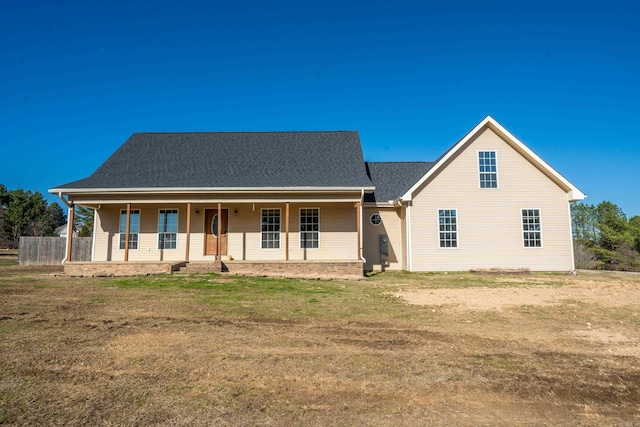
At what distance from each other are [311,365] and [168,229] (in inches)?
540

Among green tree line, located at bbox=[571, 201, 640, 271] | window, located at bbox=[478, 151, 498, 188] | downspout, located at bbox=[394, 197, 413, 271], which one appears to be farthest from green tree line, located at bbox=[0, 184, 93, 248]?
green tree line, located at bbox=[571, 201, 640, 271]

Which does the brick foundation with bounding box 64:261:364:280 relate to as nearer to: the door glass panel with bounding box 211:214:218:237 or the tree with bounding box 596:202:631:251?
the door glass panel with bounding box 211:214:218:237

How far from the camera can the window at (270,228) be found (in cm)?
1603

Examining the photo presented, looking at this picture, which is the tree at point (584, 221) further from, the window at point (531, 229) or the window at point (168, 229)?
the window at point (168, 229)

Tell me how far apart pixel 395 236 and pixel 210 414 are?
46.9 feet

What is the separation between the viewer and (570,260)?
15258 millimetres

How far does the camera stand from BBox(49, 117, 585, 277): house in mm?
14766

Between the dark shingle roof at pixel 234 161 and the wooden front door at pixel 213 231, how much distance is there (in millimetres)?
1675

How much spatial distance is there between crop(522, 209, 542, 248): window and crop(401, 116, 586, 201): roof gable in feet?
4.88

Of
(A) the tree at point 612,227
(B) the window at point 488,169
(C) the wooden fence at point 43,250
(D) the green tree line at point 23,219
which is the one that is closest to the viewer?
(B) the window at point 488,169

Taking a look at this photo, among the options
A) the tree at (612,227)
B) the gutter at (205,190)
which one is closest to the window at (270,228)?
the gutter at (205,190)

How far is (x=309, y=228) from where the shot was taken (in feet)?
52.8

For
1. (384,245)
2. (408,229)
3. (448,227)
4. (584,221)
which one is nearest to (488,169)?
(448,227)

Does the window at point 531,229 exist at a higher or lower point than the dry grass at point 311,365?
higher
